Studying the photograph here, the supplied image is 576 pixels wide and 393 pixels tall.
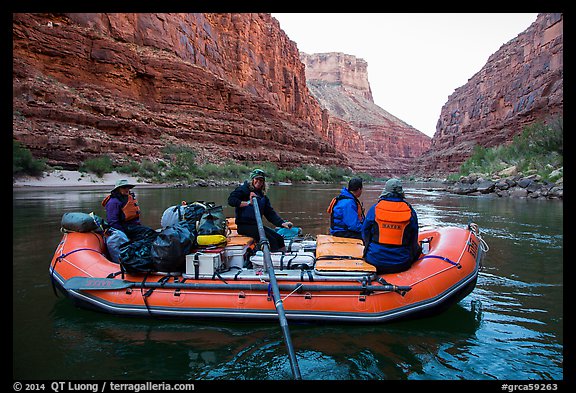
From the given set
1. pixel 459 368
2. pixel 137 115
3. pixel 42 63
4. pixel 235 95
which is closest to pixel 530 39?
pixel 235 95

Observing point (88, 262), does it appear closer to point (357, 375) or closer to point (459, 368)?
point (357, 375)

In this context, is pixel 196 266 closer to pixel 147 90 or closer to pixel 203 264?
pixel 203 264

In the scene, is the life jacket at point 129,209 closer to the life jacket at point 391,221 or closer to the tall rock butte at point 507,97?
the life jacket at point 391,221

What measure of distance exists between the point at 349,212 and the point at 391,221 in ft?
3.86

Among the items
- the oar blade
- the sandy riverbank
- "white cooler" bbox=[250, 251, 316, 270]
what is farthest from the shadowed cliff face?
"white cooler" bbox=[250, 251, 316, 270]

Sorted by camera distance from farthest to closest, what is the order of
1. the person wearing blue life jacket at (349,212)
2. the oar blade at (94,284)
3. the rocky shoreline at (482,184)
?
the rocky shoreline at (482,184), the person wearing blue life jacket at (349,212), the oar blade at (94,284)

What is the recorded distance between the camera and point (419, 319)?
4070mm

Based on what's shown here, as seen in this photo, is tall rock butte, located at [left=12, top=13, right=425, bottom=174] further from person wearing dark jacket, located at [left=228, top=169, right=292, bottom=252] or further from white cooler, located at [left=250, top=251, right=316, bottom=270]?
white cooler, located at [left=250, top=251, right=316, bottom=270]

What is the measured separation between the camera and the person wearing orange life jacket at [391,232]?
4.07m

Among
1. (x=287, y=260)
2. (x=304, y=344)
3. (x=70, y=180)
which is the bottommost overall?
(x=304, y=344)

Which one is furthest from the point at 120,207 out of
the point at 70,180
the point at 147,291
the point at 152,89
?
the point at 152,89

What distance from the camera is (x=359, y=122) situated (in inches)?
5635

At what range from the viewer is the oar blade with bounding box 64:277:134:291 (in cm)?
419

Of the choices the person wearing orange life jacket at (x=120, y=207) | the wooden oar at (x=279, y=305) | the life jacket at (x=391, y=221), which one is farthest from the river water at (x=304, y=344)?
the person wearing orange life jacket at (x=120, y=207)
